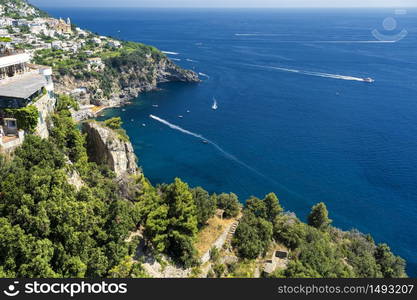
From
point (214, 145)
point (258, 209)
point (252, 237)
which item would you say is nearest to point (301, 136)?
point (214, 145)

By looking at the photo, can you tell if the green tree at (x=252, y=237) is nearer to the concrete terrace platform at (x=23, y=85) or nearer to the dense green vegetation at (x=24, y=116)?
the dense green vegetation at (x=24, y=116)

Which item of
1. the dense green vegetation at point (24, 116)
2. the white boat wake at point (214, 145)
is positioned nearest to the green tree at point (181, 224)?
the dense green vegetation at point (24, 116)

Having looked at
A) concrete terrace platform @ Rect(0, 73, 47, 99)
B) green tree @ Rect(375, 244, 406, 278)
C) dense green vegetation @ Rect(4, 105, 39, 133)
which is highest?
concrete terrace platform @ Rect(0, 73, 47, 99)

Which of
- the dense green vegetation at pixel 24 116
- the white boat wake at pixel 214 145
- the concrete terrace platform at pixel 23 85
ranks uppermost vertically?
the concrete terrace platform at pixel 23 85

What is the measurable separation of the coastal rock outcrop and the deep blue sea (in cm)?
2156

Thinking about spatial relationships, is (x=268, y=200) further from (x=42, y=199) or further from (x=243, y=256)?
(x=42, y=199)

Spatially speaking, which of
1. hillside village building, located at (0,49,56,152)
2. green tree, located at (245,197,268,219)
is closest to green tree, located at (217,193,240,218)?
green tree, located at (245,197,268,219)

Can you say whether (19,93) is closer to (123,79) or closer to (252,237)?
(252,237)

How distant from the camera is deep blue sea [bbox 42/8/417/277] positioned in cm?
5009

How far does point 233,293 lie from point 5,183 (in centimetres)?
1645

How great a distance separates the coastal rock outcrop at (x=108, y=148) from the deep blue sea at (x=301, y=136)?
70.7 feet

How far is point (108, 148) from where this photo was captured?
3116 centimetres

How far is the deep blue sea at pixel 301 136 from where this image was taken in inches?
1972

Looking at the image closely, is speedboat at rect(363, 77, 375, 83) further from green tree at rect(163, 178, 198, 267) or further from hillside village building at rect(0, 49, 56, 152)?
hillside village building at rect(0, 49, 56, 152)
